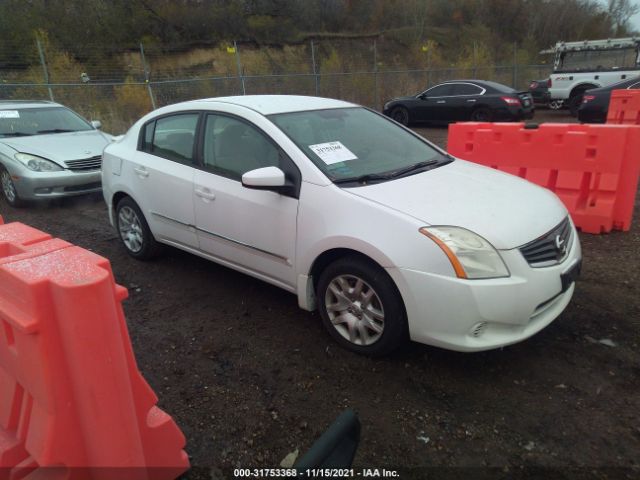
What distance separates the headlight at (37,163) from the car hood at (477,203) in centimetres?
538

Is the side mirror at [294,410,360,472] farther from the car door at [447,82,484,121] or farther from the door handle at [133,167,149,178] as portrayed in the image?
the car door at [447,82,484,121]

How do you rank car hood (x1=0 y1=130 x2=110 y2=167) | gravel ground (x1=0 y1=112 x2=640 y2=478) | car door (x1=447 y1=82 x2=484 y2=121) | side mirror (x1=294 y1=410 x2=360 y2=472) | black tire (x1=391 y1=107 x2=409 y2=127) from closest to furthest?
1. side mirror (x1=294 y1=410 x2=360 y2=472)
2. gravel ground (x1=0 y1=112 x2=640 y2=478)
3. car hood (x1=0 y1=130 x2=110 y2=167)
4. car door (x1=447 y1=82 x2=484 y2=121)
5. black tire (x1=391 y1=107 x2=409 y2=127)

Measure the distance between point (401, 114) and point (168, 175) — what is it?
12304mm

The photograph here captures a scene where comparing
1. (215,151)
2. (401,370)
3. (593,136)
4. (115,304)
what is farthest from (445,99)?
(115,304)

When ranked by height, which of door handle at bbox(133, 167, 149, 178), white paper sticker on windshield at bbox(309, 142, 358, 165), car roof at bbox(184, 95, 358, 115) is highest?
car roof at bbox(184, 95, 358, 115)

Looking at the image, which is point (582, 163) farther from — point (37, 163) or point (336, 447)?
point (37, 163)

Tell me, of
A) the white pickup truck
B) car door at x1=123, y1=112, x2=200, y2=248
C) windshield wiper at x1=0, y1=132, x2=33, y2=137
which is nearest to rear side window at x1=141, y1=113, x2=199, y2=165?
car door at x1=123, y1=112, x2=200, y2=248

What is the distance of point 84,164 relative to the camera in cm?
683

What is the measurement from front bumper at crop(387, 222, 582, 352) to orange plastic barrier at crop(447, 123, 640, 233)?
280 centimetres

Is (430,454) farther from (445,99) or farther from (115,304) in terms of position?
(445,99)

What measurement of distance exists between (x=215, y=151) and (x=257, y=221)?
2.59 ft

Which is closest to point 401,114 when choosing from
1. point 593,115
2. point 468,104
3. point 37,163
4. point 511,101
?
point 468,104

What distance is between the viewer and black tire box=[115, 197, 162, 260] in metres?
4.51

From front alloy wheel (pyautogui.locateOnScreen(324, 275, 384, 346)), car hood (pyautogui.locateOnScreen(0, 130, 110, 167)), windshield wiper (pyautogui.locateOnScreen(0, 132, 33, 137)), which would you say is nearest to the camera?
front alloy wheel (pyautogui.locateOnScreen(324, 275, 384, 346))
